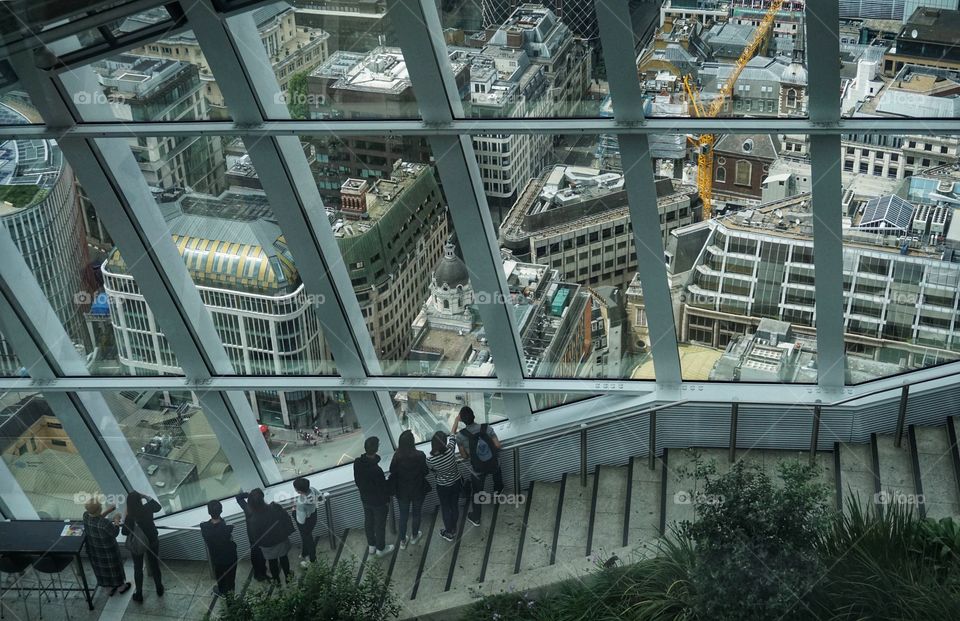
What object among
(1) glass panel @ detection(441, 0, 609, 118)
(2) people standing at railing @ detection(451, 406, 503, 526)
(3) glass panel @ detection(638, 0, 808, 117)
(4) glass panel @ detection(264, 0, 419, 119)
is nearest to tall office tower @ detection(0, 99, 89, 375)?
(4) glass panel @ detection(264, 0, 419, 119)

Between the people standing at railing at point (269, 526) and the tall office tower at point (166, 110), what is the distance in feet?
7.00

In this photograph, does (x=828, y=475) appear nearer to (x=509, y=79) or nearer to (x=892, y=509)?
(x=892, y=509)

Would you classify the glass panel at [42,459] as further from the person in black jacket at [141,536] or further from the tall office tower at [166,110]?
the tall office tower at [166,110]

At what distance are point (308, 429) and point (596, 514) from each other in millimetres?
2276

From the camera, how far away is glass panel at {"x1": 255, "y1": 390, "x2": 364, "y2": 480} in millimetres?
8461

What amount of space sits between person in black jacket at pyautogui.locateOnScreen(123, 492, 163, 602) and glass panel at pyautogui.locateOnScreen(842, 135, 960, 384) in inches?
194

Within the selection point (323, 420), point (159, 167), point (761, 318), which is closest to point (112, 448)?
point (323, 420)

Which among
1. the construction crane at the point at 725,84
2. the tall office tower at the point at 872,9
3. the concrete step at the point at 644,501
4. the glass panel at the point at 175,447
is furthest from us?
the glass panel at the point at 175,447

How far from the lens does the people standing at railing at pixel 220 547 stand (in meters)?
7.81

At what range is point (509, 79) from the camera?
6.87 m

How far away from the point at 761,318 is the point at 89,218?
4.53 m

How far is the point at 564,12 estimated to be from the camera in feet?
21.4

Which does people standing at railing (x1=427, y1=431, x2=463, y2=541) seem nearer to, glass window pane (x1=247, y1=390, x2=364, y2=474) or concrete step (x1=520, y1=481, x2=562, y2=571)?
concrete step (x1=520, y1=481, x2=562, y2=571)

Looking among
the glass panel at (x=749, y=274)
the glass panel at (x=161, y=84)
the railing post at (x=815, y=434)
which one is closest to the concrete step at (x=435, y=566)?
the glass panel at (x=749, y=274)
